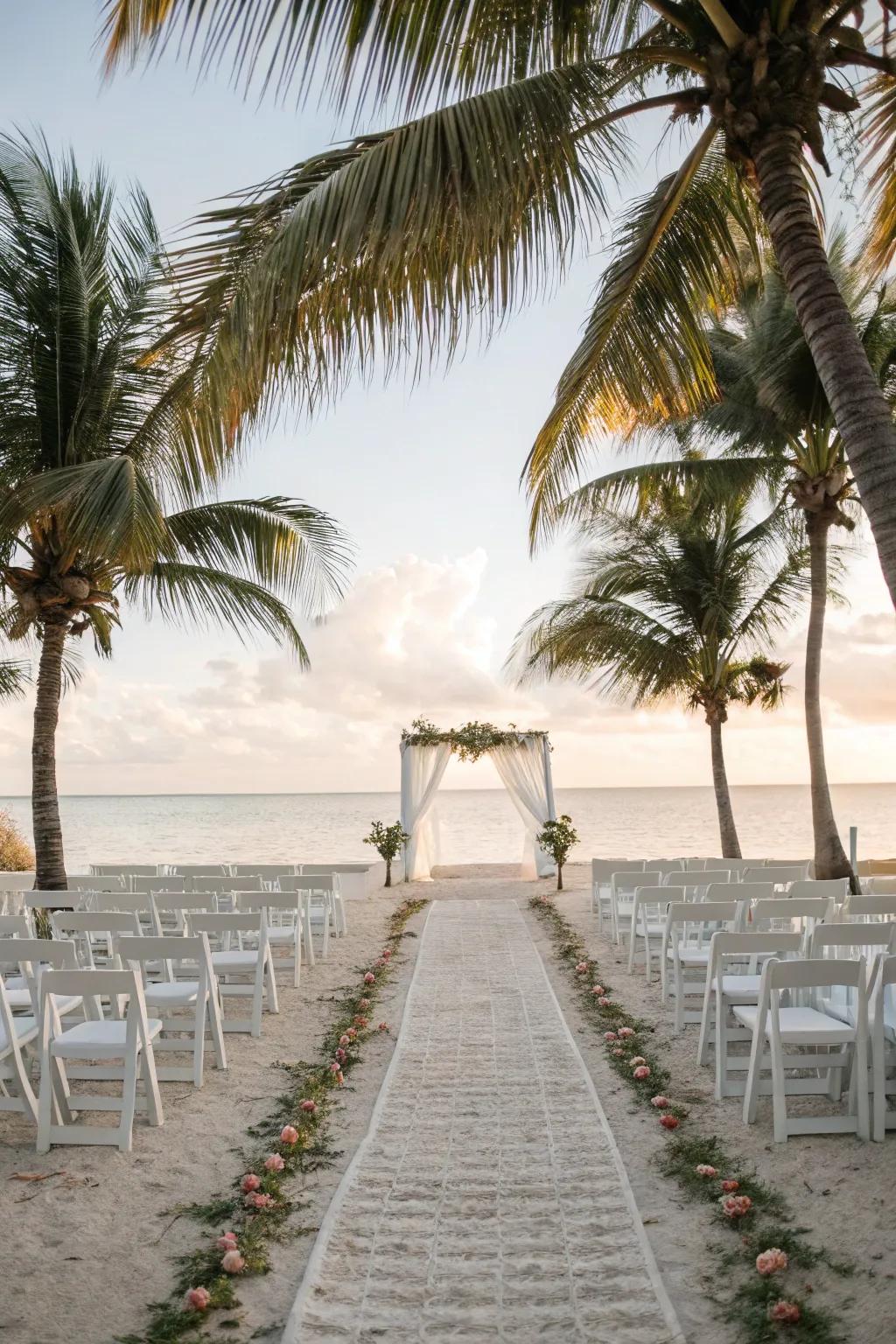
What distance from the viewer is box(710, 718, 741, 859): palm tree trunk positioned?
1368 cm

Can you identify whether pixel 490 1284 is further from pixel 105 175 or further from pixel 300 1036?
pixel 105 175

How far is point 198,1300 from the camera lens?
2.58 m

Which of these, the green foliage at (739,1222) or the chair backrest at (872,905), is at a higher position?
the chair backrest at (872,905)

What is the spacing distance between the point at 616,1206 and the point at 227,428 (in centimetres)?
339

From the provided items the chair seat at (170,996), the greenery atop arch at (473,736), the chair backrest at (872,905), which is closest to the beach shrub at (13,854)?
the greenery atop arch at (473,736)

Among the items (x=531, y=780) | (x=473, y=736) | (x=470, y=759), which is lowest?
(x=531, y=780)

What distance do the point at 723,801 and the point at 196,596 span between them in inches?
325

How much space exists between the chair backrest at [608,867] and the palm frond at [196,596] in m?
4.51

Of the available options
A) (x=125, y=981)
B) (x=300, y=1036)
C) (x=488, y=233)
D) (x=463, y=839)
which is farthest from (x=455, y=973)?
(x=463, y=839)

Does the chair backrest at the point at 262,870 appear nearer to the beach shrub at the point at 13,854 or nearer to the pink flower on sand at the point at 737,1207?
the pink flower on sand at the point at 737,1207

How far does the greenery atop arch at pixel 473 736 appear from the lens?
15.3 metres

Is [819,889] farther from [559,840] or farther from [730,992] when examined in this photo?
[559,840]

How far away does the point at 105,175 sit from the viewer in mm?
8656

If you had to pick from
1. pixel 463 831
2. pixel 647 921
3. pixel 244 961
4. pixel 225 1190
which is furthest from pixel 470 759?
pixel 463 831
